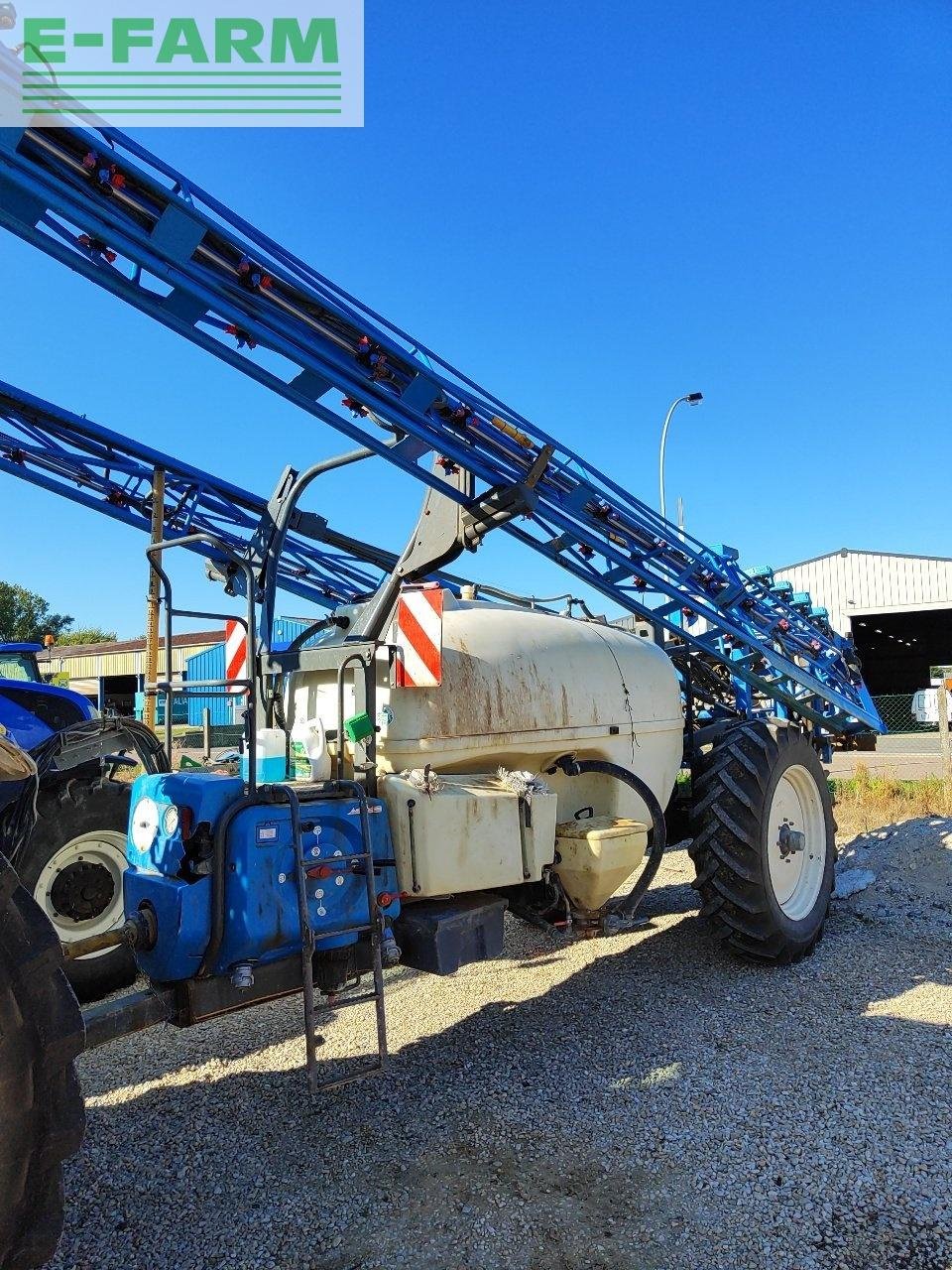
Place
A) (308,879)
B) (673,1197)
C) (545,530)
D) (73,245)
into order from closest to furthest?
(673,1197) < (308,879) < (73,245) < (545,530)

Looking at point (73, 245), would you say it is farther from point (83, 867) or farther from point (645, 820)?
point (645, 820)

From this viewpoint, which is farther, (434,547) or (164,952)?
(434,547)

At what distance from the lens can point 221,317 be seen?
182 inches

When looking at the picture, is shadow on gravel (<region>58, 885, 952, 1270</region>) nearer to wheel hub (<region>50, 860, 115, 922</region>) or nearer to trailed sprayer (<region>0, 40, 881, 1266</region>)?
trailed sprayer (<region>0, 40, 881, 1266</region>)

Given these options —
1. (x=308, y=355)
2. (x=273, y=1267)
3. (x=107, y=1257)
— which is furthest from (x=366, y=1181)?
(x=308, y=355)

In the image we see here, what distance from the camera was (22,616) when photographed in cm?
5072

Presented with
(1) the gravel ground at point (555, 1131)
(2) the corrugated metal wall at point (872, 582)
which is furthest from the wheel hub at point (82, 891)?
(2) the corrugated metal wall at point (872, 582)

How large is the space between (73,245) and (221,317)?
2.49 feet

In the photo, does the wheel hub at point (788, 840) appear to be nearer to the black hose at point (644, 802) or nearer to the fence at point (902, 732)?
the black hose at point (644, 802)

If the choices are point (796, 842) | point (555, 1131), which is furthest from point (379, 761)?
point (796, 842)

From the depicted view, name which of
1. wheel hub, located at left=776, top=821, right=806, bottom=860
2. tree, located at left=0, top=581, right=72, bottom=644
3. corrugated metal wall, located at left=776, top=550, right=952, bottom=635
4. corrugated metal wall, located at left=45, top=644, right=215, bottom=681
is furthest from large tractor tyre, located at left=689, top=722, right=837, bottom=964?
tree, located at left=0, top=581, right=72, bottom=644

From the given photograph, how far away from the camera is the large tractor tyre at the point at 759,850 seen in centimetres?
504

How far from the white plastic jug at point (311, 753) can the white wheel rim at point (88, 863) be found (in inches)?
63.7

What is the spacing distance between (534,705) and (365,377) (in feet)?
7.24
